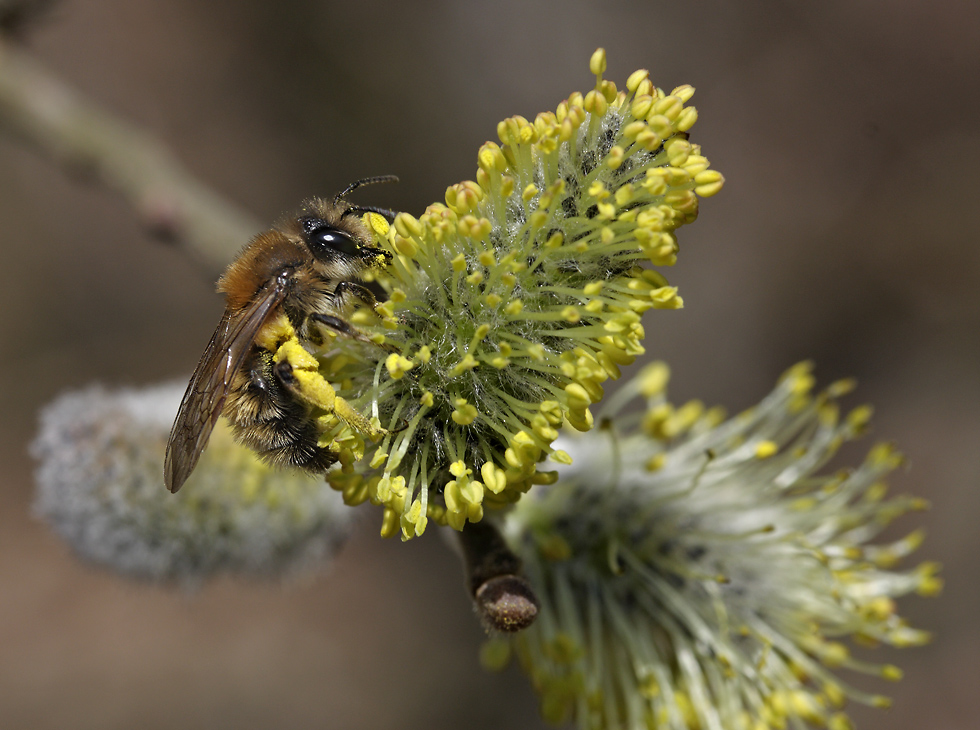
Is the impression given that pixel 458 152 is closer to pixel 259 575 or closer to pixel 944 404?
pixel 944 404

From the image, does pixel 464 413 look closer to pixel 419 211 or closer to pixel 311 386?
pixel 311 386

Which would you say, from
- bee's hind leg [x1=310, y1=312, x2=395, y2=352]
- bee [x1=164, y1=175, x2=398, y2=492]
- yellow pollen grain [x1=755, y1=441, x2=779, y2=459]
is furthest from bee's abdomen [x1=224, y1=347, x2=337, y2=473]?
yellow pollen grain [x1=755, y1=441, x2=779, y2=459]

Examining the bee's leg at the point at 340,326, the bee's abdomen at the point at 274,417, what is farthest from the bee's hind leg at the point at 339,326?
the bee's abdomen at the point at 274,417

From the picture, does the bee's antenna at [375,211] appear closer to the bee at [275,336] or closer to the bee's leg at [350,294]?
the bee at [275,336]

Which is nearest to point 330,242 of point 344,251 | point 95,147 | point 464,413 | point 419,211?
point 344,251

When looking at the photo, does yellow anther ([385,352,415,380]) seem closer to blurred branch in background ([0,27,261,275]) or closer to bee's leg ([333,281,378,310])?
bee's leg ([333,281,378,310])

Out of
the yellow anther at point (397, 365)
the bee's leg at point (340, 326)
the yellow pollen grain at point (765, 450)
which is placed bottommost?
the yellow pollen grain at point (765, 450)

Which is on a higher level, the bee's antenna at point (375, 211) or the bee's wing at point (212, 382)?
the bee's antenna at point (375, 211)

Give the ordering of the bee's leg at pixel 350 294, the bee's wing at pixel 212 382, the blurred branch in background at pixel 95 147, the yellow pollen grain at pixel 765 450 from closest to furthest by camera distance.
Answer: the bee's wing at pixel 212 382 < the bee's leg at pixel 350 294 < the yellow pollen grain at pixel 765 450 < the blurred branch in background at pixel 95 147

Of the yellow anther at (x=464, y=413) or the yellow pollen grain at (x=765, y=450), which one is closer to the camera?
the yellow anther at (x=464, y=413)
